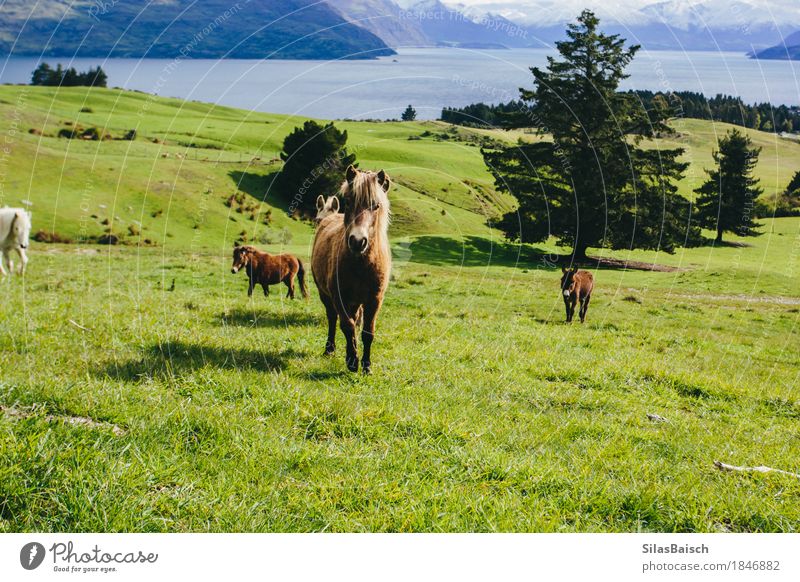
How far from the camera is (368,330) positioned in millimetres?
8508

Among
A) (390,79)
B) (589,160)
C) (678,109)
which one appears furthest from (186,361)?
(678,109)

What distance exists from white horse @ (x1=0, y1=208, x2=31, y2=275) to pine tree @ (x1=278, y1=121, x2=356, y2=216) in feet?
32.0

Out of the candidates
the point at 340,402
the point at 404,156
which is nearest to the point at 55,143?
the point at 404,156

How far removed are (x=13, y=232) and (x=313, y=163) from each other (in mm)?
11958

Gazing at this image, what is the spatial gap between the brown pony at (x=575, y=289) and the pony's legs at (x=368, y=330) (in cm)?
1035

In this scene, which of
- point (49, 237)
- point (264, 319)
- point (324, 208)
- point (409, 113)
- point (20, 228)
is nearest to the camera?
point (324, 208)

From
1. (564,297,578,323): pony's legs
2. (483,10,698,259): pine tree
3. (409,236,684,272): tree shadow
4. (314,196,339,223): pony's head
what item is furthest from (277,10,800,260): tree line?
(314,196,339,223): pony's head

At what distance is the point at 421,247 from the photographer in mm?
34750

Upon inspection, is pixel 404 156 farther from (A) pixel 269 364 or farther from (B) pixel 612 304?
(A) pixel 269 364

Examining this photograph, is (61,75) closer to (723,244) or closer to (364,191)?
(364,191)

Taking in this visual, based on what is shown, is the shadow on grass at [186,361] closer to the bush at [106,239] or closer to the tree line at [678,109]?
the tree line at [678,109]

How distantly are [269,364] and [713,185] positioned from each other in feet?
180

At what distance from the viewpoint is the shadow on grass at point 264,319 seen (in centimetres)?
1146

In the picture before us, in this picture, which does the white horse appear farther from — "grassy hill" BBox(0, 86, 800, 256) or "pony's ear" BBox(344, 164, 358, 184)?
"pony's ear" BBox(344, 164, 358, 184)
